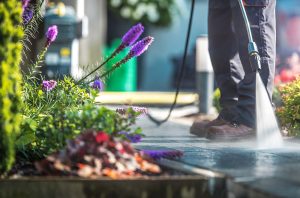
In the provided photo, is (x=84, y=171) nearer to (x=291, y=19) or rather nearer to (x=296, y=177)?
(x=296, y=177)

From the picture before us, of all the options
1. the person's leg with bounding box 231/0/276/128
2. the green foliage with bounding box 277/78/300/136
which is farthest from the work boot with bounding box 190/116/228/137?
the green foliage with bounding box 277/78/300/136

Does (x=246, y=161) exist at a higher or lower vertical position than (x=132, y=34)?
lower

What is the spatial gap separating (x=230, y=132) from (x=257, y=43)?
60cm

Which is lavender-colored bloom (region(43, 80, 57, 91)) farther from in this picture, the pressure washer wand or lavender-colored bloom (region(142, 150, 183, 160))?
the pressure washer wand

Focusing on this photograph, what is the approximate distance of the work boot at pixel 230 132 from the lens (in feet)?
15.9

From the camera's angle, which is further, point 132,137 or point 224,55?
point 224,55

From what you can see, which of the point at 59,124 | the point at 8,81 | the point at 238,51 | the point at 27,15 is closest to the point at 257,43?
the point at 238,51

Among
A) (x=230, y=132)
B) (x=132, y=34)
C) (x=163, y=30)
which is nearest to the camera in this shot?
(x=132, y=34)

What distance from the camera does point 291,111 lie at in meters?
5.33

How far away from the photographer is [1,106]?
313 centimetres

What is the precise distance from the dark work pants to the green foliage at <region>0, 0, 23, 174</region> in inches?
79.7

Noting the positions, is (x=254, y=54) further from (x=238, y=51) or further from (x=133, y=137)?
(x=133, y=137)

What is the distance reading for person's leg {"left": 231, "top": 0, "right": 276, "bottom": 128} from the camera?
4.86 meters

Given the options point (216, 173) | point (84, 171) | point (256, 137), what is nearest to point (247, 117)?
point (256, 137)
